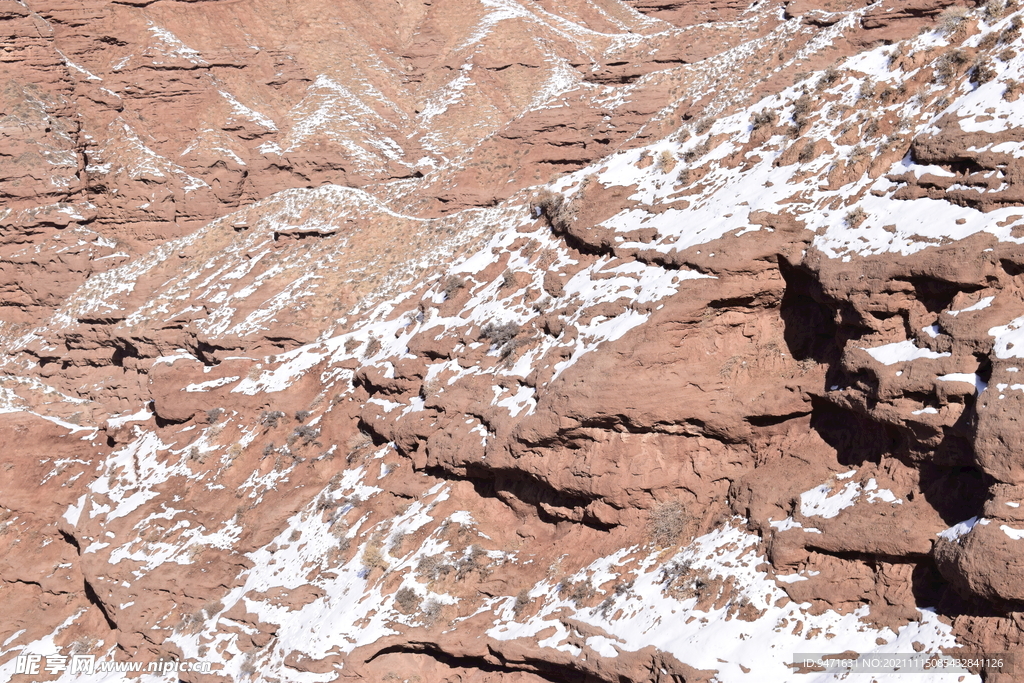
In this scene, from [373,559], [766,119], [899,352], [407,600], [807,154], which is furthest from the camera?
[373,559]

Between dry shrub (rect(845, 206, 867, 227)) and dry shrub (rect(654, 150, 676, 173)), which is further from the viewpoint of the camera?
dry shrub (rect(654, 150, 676, 173))

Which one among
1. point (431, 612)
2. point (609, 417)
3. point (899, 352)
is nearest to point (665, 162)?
point (609, 417)

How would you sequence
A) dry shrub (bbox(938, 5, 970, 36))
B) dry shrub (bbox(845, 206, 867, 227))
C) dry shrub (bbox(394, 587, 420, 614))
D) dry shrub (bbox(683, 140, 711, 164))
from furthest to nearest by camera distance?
1. dry shrub (bbox(683, 140, 711, 164))
2. dry shrub (bbox(394, 587, 420, 614))
3. dry shrub (bbox(938, 5, 970, 36))
4. dry shrub (bbox(845, 206, 867, 227))

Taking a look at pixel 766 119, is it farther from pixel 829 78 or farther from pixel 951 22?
pixel 951 22

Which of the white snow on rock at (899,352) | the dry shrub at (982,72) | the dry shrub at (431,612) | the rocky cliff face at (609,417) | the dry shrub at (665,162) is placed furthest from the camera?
the dry shrub at (665,162)

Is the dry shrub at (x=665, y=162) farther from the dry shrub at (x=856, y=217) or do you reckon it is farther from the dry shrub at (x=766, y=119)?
the dry shrub at (x=856, y=217)

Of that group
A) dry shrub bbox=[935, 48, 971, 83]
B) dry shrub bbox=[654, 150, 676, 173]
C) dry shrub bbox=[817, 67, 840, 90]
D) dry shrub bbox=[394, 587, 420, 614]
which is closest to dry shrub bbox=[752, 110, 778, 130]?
dry shrub bbox=[817, 67, 840, 90]

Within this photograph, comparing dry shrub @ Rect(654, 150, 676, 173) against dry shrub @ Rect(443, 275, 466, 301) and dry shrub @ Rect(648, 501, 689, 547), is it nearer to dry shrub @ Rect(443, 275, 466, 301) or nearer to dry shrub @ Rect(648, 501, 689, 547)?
dry shrub @ Rect(443, 275, 466, 301)

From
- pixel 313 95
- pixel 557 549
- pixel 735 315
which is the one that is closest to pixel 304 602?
pixel 557 549

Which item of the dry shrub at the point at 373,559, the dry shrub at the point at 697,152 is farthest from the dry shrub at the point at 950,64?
the dry shrub at the point at 373,559
